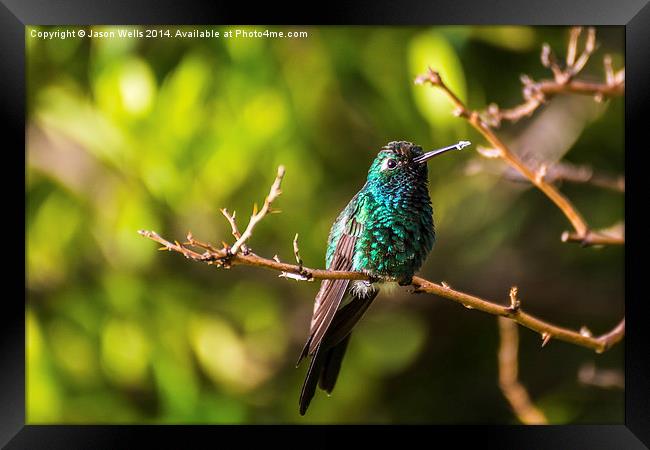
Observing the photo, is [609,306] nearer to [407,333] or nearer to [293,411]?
[407,333]

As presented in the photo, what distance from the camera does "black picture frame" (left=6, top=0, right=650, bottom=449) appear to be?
289cm

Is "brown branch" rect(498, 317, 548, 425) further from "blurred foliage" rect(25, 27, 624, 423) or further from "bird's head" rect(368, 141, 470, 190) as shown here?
"bird's head" rect(368, 141, 470, 190)

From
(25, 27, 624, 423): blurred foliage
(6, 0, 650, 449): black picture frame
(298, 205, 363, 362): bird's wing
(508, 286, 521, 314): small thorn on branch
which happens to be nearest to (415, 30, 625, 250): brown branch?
(508, 286, 521, 314): small thorn on branch

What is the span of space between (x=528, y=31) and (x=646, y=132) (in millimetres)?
1631

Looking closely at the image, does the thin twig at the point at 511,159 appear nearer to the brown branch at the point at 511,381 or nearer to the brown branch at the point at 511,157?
the brown branch at the point at 511,157

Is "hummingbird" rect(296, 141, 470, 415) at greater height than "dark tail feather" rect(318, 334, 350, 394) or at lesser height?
greater

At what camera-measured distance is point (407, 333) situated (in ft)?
16.1

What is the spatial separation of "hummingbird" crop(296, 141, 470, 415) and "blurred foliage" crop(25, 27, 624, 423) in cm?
76

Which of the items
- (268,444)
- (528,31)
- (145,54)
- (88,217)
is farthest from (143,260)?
(528,31)

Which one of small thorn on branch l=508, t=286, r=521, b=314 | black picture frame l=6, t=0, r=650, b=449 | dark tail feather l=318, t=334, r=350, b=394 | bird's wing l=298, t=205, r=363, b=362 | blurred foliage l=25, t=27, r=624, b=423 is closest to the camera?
small thorn on branch l=508, t=286, r=521, b=314
